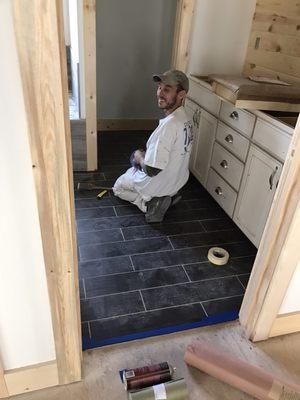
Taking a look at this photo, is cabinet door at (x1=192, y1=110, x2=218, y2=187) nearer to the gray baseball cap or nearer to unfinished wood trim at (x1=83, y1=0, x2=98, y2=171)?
the gray baseball cap

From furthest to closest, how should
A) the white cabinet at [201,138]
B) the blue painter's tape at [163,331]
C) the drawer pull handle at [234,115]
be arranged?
1. the white cabinet at [201,138]
2. the drawer pull handle at [234,115]
3. the blue painter's tape at [163,331]

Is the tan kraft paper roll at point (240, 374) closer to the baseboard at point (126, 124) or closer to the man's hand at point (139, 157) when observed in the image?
the man's hand at point (139, 157)

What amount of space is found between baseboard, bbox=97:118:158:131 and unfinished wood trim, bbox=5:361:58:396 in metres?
3.13

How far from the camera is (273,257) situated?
149cm

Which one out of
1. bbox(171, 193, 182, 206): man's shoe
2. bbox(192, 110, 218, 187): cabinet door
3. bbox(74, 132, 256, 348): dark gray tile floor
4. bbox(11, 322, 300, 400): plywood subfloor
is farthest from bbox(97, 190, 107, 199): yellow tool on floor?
bbox(11, 322, 300, 400): plywood subfloor

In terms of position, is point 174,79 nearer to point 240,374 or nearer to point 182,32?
point 182,32

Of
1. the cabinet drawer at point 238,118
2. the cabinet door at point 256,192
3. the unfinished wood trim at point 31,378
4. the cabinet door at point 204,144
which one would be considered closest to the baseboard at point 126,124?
the cabinet door at point 204,144

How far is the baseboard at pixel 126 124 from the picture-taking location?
4086 mm

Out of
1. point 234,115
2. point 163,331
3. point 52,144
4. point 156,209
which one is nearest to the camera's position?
point 52,144

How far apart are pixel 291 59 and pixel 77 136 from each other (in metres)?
1.86

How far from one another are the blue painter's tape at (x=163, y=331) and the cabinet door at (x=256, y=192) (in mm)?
635

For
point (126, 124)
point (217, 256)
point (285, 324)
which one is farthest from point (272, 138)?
point (126, 124)

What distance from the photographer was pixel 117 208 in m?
2.66

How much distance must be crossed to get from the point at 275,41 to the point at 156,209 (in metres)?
1.68
